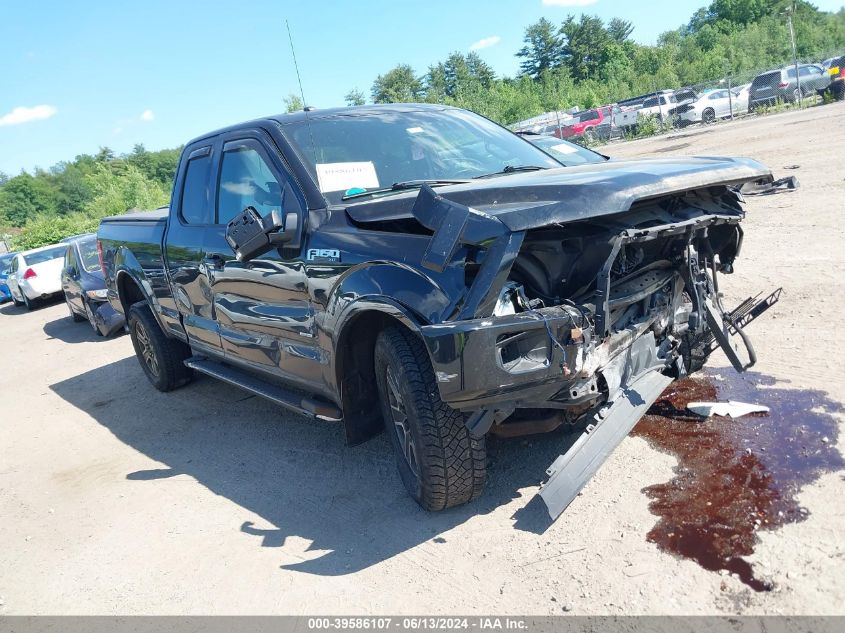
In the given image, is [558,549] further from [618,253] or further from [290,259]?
[290,259]

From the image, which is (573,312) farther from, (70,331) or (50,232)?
(50,232)

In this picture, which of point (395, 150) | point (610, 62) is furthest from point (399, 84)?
point (395, 150)

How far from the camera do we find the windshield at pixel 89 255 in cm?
1128

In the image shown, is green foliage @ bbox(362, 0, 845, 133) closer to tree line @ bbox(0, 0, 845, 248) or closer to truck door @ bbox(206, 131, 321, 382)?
tree line @ bbox(0, 0, 845, 248)

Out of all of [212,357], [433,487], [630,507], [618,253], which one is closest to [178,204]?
[212,357]

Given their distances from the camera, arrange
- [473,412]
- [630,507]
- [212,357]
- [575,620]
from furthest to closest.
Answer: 1. [212,357]
2. [630,507]
3. [473,412]
4. [575,620]

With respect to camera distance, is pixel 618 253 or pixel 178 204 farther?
pixel 178 204

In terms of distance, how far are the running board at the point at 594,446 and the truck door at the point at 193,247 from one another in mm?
2998

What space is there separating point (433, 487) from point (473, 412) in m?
0.53

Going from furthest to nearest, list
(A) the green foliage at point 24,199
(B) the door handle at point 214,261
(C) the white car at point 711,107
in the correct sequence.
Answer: (A) the green foliage at point 24,199 → (C) the white car at point 711,107 → (B) the door handle at point 214,261

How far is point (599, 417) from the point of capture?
3244mm

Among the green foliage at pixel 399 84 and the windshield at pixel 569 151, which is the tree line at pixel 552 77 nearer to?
the green foliage at pixel 399 84

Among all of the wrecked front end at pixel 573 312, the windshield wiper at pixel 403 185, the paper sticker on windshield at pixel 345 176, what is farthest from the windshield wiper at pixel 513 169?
the wrecked front end at pixel 573 312

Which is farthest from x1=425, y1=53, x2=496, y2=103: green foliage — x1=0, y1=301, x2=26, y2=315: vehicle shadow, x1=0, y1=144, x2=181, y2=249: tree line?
x1=0, y1=301, x2=26, y2=315: vehicle shadow
